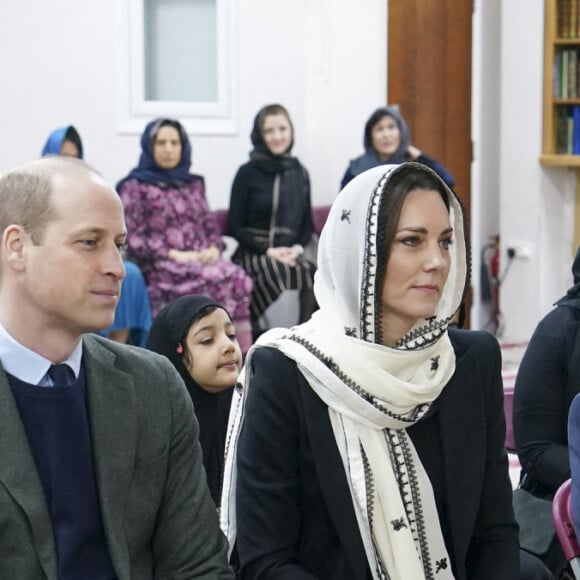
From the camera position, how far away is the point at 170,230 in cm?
575

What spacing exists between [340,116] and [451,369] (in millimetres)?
4916

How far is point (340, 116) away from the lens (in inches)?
271

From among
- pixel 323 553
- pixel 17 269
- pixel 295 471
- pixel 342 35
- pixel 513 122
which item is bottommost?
pixel 323 553

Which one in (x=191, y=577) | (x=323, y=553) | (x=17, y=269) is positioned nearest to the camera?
(x=17, y=269)

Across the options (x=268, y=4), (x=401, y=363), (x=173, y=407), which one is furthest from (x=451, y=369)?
(x=268, y=4)

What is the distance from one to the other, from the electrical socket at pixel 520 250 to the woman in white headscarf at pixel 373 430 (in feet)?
16.2

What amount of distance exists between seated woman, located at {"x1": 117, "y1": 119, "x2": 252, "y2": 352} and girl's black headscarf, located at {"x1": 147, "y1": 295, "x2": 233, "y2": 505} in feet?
8.78

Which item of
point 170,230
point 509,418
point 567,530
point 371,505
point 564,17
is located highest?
point 564,17

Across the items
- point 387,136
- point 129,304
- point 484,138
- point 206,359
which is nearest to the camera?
point 206,359

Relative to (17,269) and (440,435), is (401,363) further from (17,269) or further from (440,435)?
(17,269)

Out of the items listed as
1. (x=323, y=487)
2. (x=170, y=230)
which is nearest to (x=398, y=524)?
(x=323, y=487)

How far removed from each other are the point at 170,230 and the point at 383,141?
1.33 metres

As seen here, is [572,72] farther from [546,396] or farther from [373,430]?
[373,430]

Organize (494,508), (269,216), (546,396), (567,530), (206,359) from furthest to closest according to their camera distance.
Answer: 1. (269,216)
2. (206,359)
3. (546,396)
4. (567,530)
5. (494,508)
